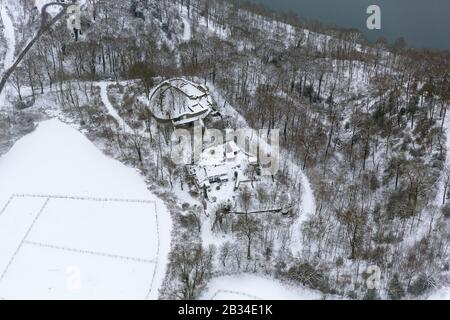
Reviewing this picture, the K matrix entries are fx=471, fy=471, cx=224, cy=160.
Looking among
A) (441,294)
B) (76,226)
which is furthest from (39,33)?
(441,294)

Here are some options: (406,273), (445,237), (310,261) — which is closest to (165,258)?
(310,261)

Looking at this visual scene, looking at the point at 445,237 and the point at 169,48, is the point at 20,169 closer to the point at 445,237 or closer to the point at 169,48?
the point at 169,48

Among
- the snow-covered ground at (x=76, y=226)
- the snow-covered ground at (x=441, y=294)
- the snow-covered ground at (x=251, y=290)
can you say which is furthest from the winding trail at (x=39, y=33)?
the snow-covered ground at (x=441, y=294)

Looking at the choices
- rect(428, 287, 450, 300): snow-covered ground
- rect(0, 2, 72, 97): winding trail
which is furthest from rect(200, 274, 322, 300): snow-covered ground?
rect(0, 2, 72, 97): winding trail

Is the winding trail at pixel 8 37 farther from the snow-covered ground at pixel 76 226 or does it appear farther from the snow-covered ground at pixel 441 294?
the snow-covered ground at pixel 441 294

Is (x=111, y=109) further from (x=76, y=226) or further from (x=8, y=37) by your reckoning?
(x=8, y=37)
